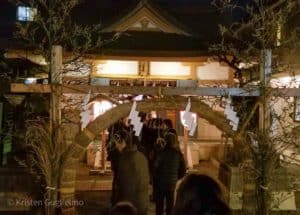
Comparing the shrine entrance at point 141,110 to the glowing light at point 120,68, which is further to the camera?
the glowing light at point 120,68

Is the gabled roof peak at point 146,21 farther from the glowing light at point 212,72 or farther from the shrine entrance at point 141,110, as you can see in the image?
the shrine entrance at point 141,110

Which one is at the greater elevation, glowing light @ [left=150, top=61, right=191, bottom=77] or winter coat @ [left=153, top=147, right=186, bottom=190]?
glowing light @ [left=150, top=61, right=191, bottom=77]

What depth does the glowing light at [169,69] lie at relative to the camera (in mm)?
14852

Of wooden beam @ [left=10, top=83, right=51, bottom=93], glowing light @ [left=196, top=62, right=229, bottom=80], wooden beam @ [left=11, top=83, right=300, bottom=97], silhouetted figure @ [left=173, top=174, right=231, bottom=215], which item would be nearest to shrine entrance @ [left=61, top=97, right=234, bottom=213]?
wooden beam @ [left=11, top=83, right=300, bottom=97]

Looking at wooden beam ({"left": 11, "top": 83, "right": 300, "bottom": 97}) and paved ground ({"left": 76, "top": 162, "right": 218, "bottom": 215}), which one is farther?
paved ground ({"left": 76, "top": 162, "right": 218, "bottom": 215})

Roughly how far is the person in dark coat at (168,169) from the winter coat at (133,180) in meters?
1.48

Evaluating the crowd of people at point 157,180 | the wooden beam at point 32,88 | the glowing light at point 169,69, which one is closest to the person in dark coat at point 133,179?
the crowd of people at point 157,180

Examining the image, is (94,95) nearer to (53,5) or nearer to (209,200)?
(53,5)

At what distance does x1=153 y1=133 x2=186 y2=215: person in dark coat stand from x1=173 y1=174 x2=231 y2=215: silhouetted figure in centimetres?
489

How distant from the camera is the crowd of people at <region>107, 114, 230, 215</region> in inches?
143

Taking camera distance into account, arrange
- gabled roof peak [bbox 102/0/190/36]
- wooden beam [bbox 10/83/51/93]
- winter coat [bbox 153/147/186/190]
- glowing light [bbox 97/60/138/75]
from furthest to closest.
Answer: gabled roof peak [bbox 102/0/190/36]
glowing light [bbox 97/60/138/75]
winter coat [bbox 153/147/186/190]
wooden beam [bbox 10/83/51/93]

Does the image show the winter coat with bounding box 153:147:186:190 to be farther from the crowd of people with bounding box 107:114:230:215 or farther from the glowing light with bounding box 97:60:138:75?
the glowing light with bounding box 97:60:138:75

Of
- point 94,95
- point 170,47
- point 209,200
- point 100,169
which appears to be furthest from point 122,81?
point 209,200

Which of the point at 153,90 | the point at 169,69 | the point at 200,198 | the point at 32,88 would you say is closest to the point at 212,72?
the point at 169,69
